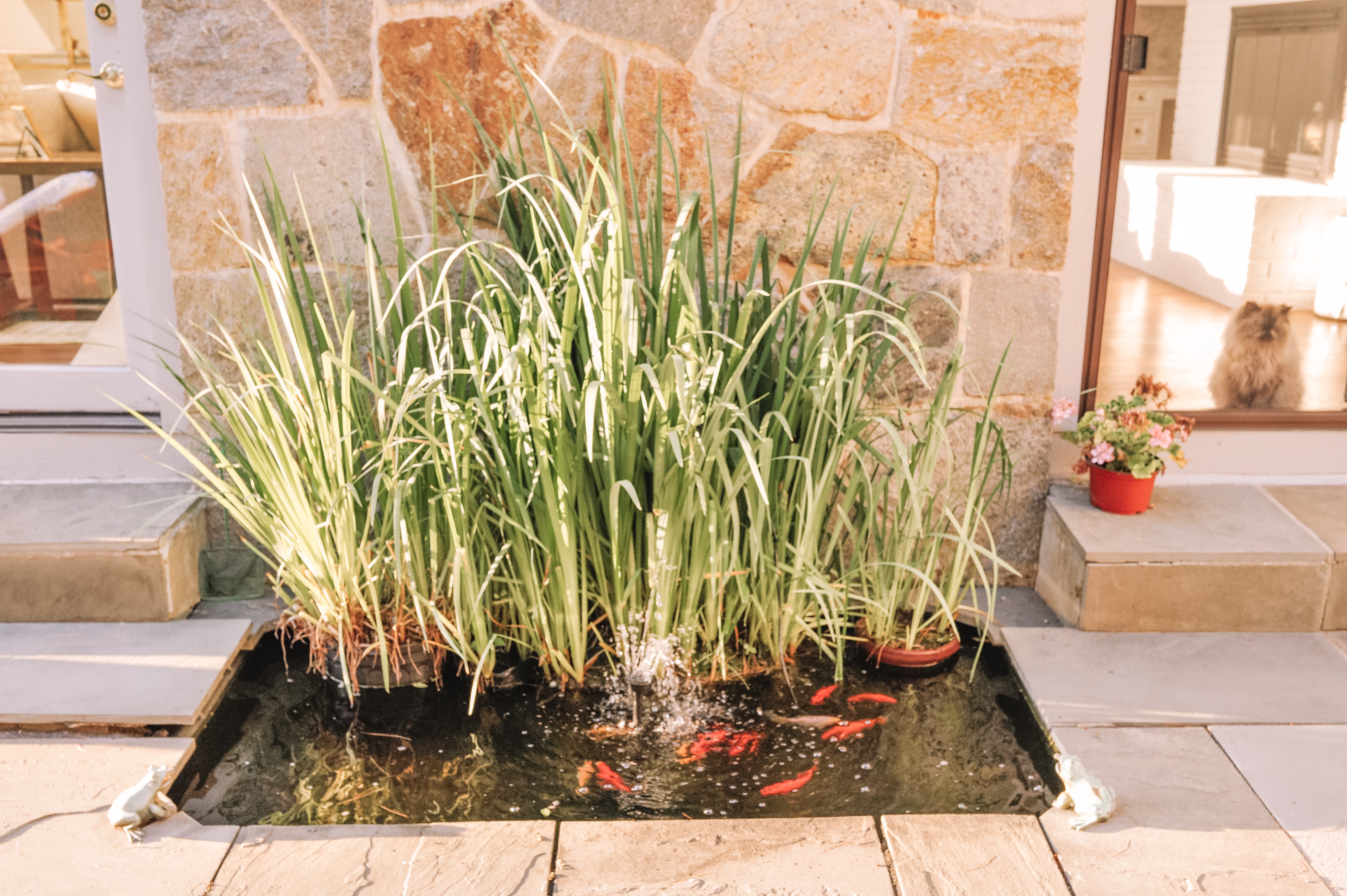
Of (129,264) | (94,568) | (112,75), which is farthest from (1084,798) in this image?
(112,75)

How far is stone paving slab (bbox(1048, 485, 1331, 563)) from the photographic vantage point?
2.38 meters

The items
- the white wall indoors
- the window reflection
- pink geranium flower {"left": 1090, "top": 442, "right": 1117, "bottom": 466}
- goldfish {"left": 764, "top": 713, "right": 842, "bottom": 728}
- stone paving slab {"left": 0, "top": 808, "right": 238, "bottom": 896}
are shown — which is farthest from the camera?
the window reflection

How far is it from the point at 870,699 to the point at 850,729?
0.40 feet

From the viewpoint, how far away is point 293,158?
2441 millimetres

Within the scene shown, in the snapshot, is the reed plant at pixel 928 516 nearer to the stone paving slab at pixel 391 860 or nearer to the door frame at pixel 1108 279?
the door frame at pixel 1108 279

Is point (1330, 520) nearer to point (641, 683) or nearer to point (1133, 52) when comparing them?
point (1133, 52)

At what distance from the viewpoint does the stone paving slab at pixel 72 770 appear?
5.97ft

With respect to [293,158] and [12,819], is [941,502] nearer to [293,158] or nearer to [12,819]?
[293,158]

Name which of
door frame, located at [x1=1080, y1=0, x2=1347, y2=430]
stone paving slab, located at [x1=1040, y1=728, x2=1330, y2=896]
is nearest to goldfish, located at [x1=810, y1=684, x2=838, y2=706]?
stone paving slab, located at [x1=1040, y1=728, x2=1330, y2=896]

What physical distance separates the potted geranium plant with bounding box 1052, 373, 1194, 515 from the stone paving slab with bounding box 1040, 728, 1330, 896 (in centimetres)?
64

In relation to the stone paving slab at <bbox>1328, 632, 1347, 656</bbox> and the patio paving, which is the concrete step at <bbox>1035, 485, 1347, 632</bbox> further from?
the patio paving

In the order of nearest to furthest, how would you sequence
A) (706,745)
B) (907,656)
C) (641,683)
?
(706,745), (641,683), (907,656)

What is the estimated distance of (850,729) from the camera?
6.83 feet

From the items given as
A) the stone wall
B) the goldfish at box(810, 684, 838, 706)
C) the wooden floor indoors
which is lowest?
the goldfish at box(810, 684, 838, 706)
